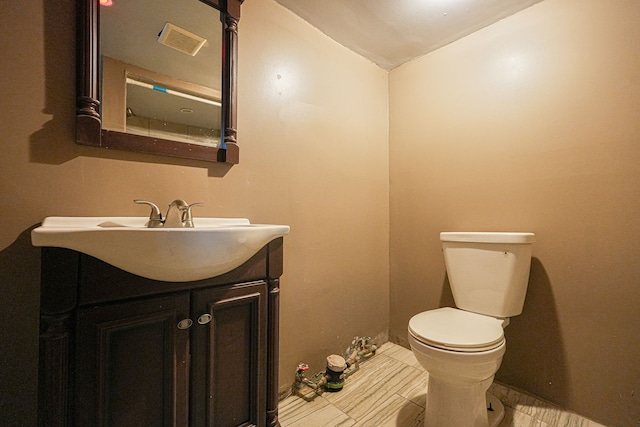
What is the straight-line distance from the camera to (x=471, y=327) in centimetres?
114

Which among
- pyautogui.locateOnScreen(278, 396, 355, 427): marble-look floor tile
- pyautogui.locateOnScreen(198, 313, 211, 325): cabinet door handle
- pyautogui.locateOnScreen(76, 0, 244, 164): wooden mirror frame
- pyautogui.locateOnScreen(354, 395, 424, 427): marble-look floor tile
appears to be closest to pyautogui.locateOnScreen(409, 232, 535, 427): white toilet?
pyautogui.locateOnScreen(354, 395, 424, 427): marble-look floor tile

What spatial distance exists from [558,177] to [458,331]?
90 centimetres

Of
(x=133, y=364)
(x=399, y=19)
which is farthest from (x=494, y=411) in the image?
(x=399, y=19)

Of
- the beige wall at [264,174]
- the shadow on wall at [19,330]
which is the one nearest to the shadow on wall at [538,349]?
the beige wall at [264,174]

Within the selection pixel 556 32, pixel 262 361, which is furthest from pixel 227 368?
pixel 556 32

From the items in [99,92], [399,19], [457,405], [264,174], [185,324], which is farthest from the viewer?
[399,19]

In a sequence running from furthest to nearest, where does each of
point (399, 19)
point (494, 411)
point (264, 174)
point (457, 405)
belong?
point (399, 19) < point (264, 174) < point (494, 411) < point (457, 405)

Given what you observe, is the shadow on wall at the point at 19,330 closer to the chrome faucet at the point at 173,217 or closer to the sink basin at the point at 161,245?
the sink basin at the point at 161,245

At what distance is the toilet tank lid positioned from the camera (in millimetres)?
1257

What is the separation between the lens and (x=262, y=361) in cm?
95

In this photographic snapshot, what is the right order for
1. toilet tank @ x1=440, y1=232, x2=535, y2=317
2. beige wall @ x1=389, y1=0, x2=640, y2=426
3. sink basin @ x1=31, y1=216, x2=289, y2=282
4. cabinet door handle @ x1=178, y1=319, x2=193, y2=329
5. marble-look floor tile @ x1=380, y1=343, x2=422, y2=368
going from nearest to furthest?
sink basin @ x1=31, y1=216, x2=289, y2=282 < cabinet door handle @ x1=178, y1=319, x2=193, y2=329 < beige wall @ x1=389, y1=0, x2=640, y2=426 < toilet tank @ x1=440, y1=232, x2=535, y2=317 < marble-look floor tile @ x1=380, y1=343, x2=422, y2=368

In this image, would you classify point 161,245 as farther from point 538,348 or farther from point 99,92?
point 538,348

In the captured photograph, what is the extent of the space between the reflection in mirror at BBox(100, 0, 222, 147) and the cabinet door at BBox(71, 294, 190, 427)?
64 centimetres

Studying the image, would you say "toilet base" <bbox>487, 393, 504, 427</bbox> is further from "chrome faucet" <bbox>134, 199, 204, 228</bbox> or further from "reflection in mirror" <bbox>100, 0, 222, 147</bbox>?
"reflection in mirror" <bbox>100, 0, 222, 147</bbox>
